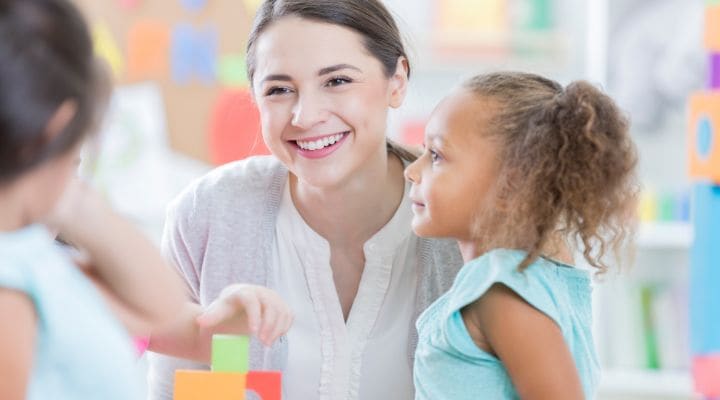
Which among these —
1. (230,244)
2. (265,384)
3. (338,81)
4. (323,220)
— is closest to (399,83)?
(338,81)

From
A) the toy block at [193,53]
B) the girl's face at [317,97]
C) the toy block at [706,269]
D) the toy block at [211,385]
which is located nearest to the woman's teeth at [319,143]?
the girl's face at [317,97]

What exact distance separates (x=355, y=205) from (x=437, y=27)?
1557 mm

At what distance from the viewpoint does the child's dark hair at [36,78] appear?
2.28 ft

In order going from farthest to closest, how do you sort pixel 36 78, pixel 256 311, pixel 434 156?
1. pixel 434 156
2. pixel 256 311
3. pixel 36 78

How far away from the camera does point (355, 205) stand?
1.76m

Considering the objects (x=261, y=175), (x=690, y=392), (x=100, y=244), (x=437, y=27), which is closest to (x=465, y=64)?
(x=437, y=27)

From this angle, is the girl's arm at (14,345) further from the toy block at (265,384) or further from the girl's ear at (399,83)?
the girl's ear at (399,83)

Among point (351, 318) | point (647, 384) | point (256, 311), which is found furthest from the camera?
point (647, 384)

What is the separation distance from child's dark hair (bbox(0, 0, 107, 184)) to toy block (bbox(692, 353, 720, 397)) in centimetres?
188

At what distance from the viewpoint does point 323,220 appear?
1.78 metres

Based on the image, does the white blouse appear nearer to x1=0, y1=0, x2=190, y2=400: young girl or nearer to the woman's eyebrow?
the woman's eyebrow

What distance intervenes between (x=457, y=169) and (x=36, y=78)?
27.7 inches

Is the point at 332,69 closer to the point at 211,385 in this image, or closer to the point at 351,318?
the point at 351,318

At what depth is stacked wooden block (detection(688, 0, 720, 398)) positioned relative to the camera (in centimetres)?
227
